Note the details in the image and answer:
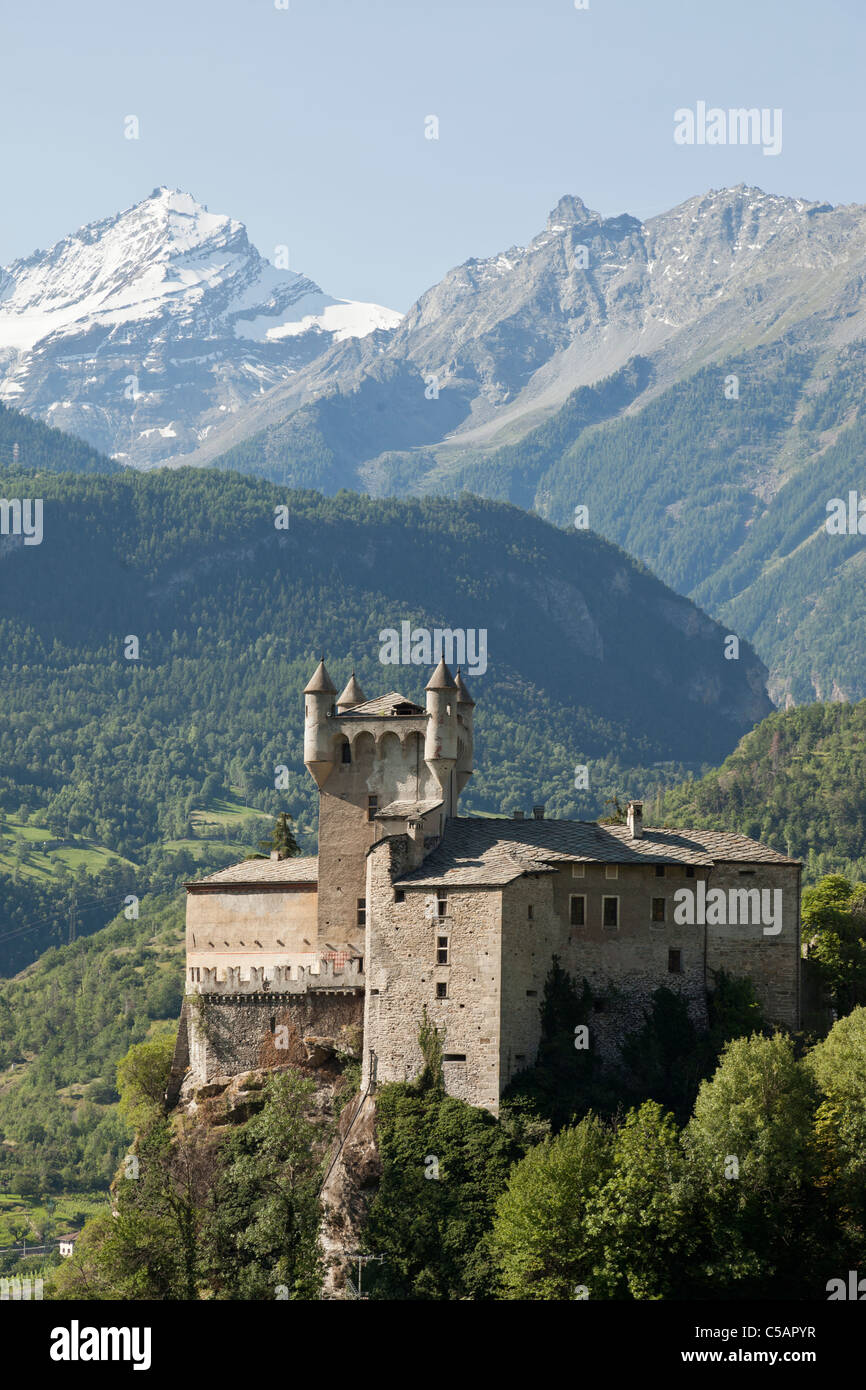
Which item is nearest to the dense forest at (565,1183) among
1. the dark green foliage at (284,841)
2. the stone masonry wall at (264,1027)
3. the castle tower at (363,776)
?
the stone masonry wall at (264,1027)

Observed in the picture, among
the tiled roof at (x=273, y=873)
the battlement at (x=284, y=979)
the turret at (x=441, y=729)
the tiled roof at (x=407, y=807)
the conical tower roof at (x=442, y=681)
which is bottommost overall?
the battlement at (x=284, y=979)

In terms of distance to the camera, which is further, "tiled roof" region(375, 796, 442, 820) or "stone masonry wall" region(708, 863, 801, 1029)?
"tiled roof" region(375, 796, 442, 820)

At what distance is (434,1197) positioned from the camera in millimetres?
83750

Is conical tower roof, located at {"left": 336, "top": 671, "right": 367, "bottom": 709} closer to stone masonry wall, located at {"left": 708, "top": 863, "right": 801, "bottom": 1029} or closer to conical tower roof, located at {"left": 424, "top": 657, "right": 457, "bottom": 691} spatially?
conical tower roof, located at {"left": 424, "top": 657, "right": 457, "bottom": 691}

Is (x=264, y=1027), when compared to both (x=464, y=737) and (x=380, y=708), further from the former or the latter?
(x=464, y=737)

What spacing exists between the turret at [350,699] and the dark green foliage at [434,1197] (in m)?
22.7

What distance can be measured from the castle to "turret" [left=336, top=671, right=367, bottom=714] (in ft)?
0.78

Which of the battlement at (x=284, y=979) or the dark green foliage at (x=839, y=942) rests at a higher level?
the dark green foliage at (x=839, y=942)

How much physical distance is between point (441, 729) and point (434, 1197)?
21.9m

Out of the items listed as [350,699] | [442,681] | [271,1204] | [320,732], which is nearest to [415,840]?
[442,681]

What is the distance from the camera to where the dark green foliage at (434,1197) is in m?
81.4

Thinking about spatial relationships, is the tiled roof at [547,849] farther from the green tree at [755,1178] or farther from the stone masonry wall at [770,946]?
the green tree at [755,1178]

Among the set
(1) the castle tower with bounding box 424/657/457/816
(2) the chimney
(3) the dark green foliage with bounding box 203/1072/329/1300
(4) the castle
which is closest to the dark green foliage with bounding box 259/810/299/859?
(4) the castle

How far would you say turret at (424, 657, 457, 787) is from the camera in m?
95.6
